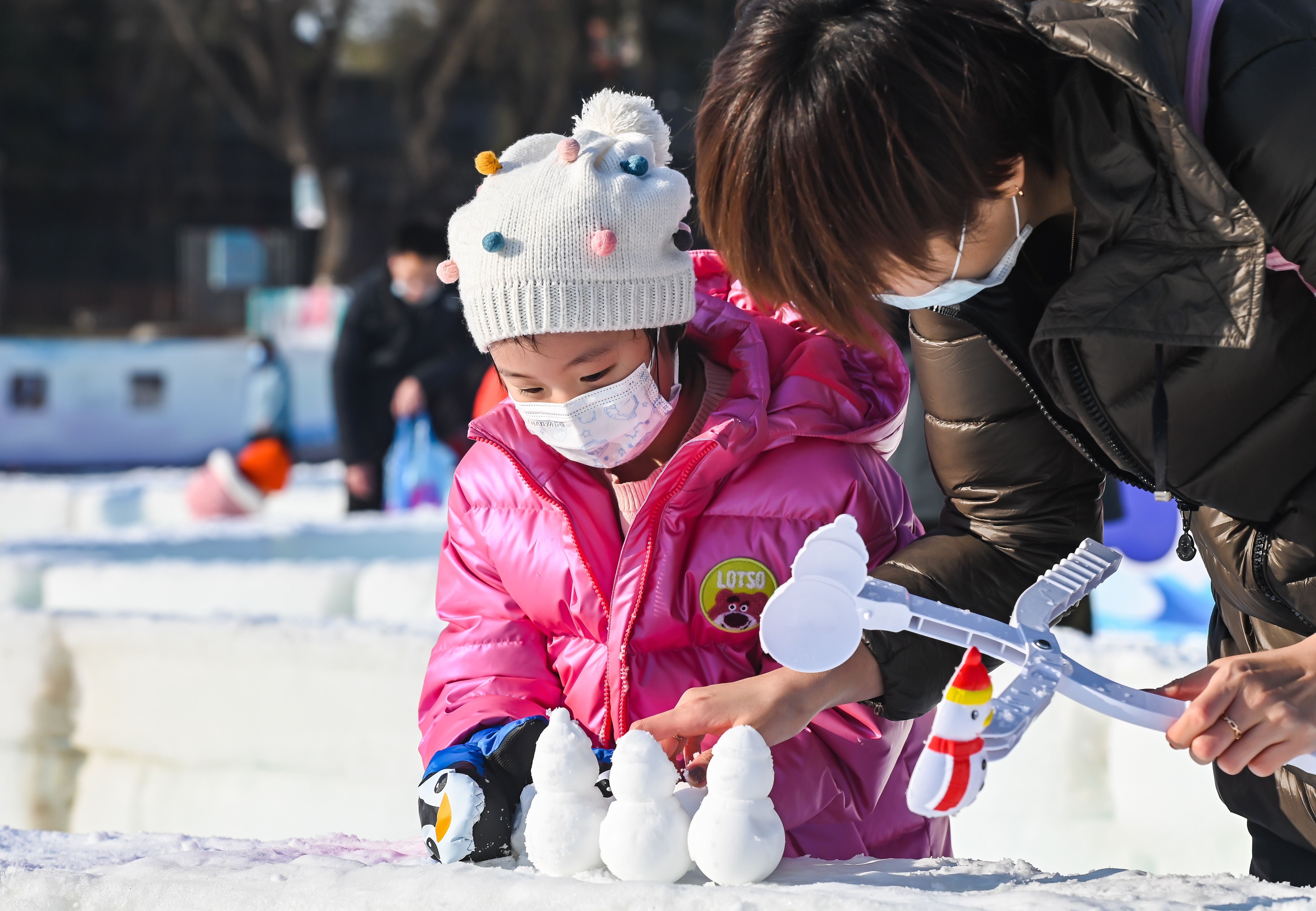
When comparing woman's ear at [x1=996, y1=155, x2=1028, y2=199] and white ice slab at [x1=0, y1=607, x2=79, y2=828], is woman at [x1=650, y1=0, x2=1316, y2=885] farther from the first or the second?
white ice slab at [x1=0, y1=607, x2=79, y2=828]

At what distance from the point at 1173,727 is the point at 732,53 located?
76 cm

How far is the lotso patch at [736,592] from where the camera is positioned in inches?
72.1

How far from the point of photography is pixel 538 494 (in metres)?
1.90

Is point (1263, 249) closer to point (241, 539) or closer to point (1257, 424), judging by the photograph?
point (1257, 424)

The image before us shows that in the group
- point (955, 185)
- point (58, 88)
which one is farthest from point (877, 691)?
point (58, 88)

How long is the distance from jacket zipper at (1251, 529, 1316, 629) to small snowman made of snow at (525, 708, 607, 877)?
737 mm

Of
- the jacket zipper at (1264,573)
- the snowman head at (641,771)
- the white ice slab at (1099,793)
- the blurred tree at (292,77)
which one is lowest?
the white ice slab at (1099,793)

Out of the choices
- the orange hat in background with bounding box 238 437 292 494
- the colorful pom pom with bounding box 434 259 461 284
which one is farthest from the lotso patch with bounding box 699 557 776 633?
the orange hat in background with bounding box 238 437 292 494

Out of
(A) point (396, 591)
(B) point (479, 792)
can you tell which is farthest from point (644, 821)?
(A) point (396, 591)

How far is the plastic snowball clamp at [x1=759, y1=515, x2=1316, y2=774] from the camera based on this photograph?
1.31 meters

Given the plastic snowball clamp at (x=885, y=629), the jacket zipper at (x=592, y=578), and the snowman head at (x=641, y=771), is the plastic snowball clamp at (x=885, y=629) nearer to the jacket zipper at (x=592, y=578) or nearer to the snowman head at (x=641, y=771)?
the snowman head at (x=641, y=771)

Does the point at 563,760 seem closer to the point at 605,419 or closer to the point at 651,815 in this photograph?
the point at 651,815

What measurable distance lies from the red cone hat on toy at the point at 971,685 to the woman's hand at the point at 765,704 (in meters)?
0.31

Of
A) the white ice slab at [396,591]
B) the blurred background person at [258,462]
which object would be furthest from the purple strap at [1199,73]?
the blurred background person at [258,462]
